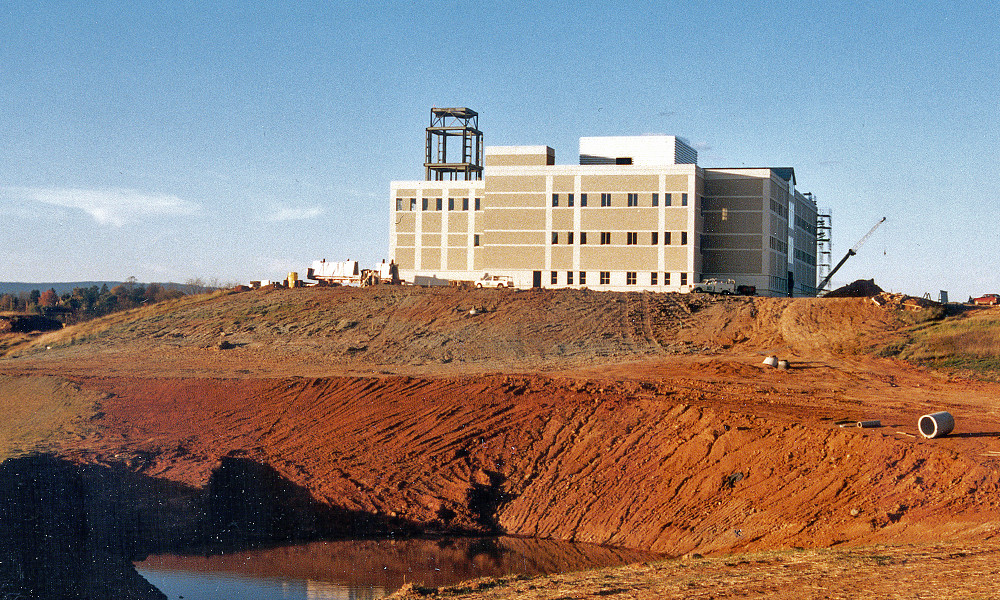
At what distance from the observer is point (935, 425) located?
24.9 metres

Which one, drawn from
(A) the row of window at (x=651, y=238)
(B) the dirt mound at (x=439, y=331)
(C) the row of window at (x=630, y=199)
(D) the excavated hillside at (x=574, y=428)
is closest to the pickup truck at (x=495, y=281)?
(A) the row of window at (x=651, y=238)

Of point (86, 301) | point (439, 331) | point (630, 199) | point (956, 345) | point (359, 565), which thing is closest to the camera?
point (359, 565)

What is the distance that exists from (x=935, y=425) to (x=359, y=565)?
16.9 metres

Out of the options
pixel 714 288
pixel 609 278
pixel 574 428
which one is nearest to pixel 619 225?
pixel 609 278

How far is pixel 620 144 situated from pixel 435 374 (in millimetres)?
44083

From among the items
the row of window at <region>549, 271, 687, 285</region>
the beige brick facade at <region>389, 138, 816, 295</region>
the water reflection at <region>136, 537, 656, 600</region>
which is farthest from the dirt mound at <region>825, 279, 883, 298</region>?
the water reflection at <region>136, 537, 656, 600</region>

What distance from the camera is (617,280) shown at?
72.1 meters

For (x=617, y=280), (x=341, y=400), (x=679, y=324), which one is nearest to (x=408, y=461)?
(x=341, y=400)

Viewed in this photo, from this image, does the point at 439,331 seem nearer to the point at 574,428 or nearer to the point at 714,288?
the point at 574,428

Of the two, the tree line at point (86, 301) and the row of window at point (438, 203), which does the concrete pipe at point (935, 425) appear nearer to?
the row of window at point (438, 203)

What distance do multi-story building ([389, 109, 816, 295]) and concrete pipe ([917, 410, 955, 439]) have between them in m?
45.0

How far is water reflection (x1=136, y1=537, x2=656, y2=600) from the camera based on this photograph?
22.7 metres

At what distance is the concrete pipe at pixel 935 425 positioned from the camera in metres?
24.9

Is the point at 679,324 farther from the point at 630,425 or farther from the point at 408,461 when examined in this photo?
the point at 408,461
